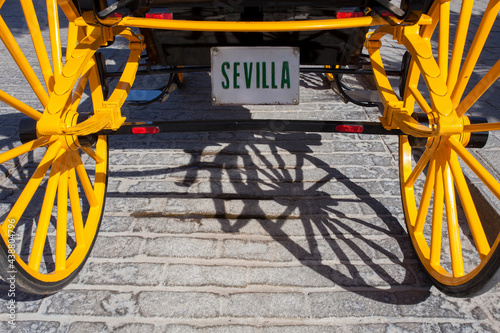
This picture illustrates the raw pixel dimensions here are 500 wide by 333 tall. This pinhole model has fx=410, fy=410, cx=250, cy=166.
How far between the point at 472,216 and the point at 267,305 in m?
1.06

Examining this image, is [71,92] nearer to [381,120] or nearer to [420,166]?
[381,120]

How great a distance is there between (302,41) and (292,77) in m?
0.41

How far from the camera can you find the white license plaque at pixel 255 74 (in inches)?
84.7

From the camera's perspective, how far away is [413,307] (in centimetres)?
206

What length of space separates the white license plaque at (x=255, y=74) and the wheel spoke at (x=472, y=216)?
0.86 m

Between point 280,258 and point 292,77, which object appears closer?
point 292,77

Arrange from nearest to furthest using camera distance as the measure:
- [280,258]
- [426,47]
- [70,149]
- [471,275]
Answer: [471,275]
[426,47]
[70,149]
[280,258]

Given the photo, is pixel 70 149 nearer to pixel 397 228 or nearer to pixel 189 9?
pixel 189 9

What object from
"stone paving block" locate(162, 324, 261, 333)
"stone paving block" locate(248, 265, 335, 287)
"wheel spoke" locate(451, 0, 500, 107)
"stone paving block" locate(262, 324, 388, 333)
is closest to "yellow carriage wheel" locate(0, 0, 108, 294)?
"stone paving block" locate(162, 324, 261, 333)

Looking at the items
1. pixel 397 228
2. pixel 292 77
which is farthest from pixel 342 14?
pixel 397 228

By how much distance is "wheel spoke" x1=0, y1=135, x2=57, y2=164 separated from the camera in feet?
5.99

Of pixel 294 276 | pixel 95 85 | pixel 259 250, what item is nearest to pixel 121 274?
pixel 259 250

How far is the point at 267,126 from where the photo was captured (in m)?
2.14

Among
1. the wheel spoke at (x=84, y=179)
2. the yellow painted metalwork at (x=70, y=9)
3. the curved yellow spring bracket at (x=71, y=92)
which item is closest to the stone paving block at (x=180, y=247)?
the wheel spoke at (x=84, y=179)
